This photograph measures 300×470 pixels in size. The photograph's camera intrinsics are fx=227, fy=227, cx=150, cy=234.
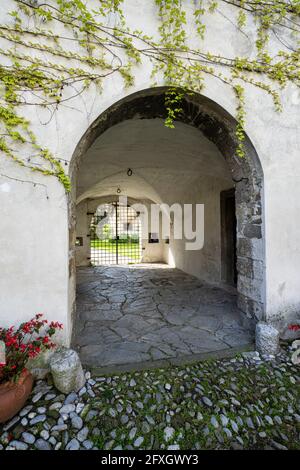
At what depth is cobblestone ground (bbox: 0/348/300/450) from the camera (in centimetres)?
134

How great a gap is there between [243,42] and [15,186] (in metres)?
2.70

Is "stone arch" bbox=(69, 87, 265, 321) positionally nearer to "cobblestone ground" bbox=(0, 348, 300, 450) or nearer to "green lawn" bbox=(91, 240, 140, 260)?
"cobblestone ground" bbox=(0, 348, 300, 450)

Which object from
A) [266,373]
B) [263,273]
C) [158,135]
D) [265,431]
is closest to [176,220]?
[158,135]

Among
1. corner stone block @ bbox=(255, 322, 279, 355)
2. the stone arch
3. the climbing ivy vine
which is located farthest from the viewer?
the stone arch

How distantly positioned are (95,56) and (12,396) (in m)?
2.69

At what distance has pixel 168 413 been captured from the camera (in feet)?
4.99

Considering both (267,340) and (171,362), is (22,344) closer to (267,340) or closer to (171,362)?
(171,362)

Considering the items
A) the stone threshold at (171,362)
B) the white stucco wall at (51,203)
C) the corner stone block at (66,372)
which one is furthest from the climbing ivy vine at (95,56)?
the stone threshold at (171,362)

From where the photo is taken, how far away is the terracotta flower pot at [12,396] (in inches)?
55.0

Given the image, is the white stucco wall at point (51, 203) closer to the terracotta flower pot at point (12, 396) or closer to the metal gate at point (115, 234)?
the terracotta flower pot at point (12, 396)

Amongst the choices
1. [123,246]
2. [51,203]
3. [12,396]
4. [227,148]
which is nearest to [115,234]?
[123,246]

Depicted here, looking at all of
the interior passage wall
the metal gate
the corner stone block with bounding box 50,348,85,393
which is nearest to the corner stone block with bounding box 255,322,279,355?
the corner stone block with bounding box 50,348,85,393

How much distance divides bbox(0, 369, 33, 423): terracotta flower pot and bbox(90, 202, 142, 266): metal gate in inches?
291

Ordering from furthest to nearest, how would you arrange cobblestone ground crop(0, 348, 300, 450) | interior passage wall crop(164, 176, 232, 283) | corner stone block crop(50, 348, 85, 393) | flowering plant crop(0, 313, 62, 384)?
interior passage wall crop(164, 176, 232, 283) < corner stone block crop(50, 348, 85, 393) < flowering plant crop(0, 313, 62, 384) < cobblestone ground crop(0, 348, 300, 450)
